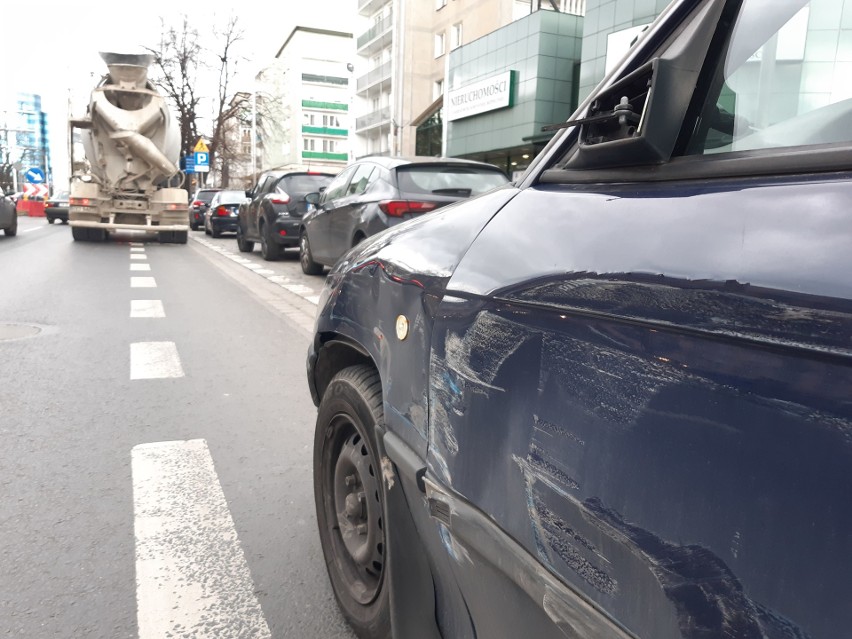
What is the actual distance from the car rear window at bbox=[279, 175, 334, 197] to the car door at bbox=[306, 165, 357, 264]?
2.89 m

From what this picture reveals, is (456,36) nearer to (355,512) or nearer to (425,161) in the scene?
(425,161)

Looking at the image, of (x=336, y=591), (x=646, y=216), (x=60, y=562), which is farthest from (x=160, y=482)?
(x=646, y=216)

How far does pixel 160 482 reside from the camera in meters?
3.41

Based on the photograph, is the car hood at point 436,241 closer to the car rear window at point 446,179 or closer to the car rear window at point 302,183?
the car rear window at point 446,179

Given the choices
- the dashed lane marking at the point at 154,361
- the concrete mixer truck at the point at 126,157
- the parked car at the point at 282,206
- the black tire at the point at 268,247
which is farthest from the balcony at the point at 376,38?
the dashed lane marking at the point at 154,361

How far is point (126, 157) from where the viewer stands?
1664 centimetres

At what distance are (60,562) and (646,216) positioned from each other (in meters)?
2.54

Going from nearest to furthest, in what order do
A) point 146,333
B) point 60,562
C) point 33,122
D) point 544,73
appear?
point 60,562, point 146,333, point 544,73, point 33,122

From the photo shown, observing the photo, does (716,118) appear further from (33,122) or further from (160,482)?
(33,122)

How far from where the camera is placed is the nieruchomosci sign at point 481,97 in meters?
24.5

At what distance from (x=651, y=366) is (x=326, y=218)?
930 centimetres

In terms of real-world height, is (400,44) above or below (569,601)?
above

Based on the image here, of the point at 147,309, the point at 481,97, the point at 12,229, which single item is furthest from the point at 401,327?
the point at 481,97

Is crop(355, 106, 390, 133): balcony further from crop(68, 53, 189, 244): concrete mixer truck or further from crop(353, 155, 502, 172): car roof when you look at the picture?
crop(353, 155, 502, 172): car roof
